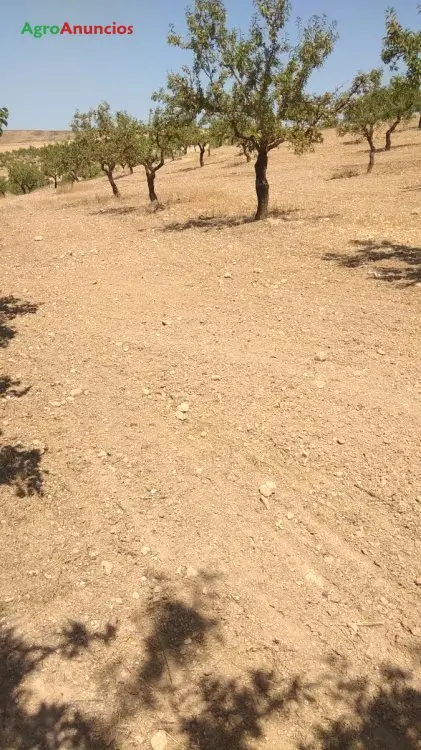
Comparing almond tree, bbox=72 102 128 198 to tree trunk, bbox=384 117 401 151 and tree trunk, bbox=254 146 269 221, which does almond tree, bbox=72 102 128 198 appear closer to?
tree trunk, bbox=254 146 269 221

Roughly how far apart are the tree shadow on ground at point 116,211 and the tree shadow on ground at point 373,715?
20.5m

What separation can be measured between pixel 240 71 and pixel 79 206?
44.1ft

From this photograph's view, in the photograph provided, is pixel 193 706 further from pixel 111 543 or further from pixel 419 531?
pixel 419 531

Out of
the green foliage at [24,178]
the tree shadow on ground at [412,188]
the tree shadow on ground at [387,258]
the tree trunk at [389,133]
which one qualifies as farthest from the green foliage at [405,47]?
the green foliage at [24,178]

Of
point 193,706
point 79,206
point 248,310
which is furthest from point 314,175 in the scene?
point 193,706

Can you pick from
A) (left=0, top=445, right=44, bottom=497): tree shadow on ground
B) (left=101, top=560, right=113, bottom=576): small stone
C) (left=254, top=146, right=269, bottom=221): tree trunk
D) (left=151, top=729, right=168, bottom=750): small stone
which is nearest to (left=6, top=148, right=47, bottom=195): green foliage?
(left=254, top=146, right=269, bottom=221): tree trunk

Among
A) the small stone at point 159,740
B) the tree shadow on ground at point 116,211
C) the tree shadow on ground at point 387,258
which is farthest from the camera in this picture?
the tree shadow on ground at point 116,211

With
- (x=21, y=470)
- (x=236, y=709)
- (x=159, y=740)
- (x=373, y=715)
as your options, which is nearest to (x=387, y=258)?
(x=21, y=470)

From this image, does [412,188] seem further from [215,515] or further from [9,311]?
[215,515]

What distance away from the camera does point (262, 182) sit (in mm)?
16094

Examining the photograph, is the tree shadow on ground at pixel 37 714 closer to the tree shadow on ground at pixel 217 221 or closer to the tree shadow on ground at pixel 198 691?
the tree shadow on ground at pixel 198 691

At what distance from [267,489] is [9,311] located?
8092 mm

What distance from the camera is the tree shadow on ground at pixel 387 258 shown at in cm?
1044

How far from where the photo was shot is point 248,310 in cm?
957
